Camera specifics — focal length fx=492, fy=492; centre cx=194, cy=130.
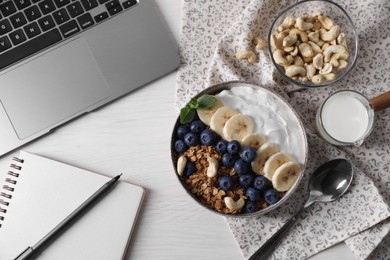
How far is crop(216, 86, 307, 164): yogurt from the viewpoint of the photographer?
81 cm

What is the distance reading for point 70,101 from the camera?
85 cm

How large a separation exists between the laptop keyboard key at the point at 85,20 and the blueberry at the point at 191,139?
259mm

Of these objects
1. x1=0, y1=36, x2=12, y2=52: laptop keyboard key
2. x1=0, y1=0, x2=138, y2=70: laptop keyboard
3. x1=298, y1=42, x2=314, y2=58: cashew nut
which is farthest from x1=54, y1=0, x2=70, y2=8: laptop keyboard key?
x1=298, y1=42, x2=314, y2=58: cashew nut

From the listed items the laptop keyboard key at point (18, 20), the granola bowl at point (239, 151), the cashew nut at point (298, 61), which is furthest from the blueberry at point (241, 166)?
the laptop keyboard key at point (18, 20)

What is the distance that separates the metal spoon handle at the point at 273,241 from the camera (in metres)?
0.83

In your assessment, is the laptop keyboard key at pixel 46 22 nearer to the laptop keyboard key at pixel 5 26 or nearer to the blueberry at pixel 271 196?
the laptop keyboard key at pixel 5 26

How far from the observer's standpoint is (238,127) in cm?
81

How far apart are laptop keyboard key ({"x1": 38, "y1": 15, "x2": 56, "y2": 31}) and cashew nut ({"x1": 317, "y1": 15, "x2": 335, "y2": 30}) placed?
467 millimetres

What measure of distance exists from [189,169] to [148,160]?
0.34 feet

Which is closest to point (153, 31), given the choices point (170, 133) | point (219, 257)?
point (170, 133)

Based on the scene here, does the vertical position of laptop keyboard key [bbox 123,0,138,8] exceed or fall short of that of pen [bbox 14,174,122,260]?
it exceeds it

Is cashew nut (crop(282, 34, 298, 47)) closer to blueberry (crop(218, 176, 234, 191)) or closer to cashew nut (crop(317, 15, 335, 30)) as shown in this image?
cashew nut (crop(317, 15, 335, 30))

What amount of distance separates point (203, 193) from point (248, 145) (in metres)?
0.11

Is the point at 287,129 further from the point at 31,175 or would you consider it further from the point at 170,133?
the point at 31,175
